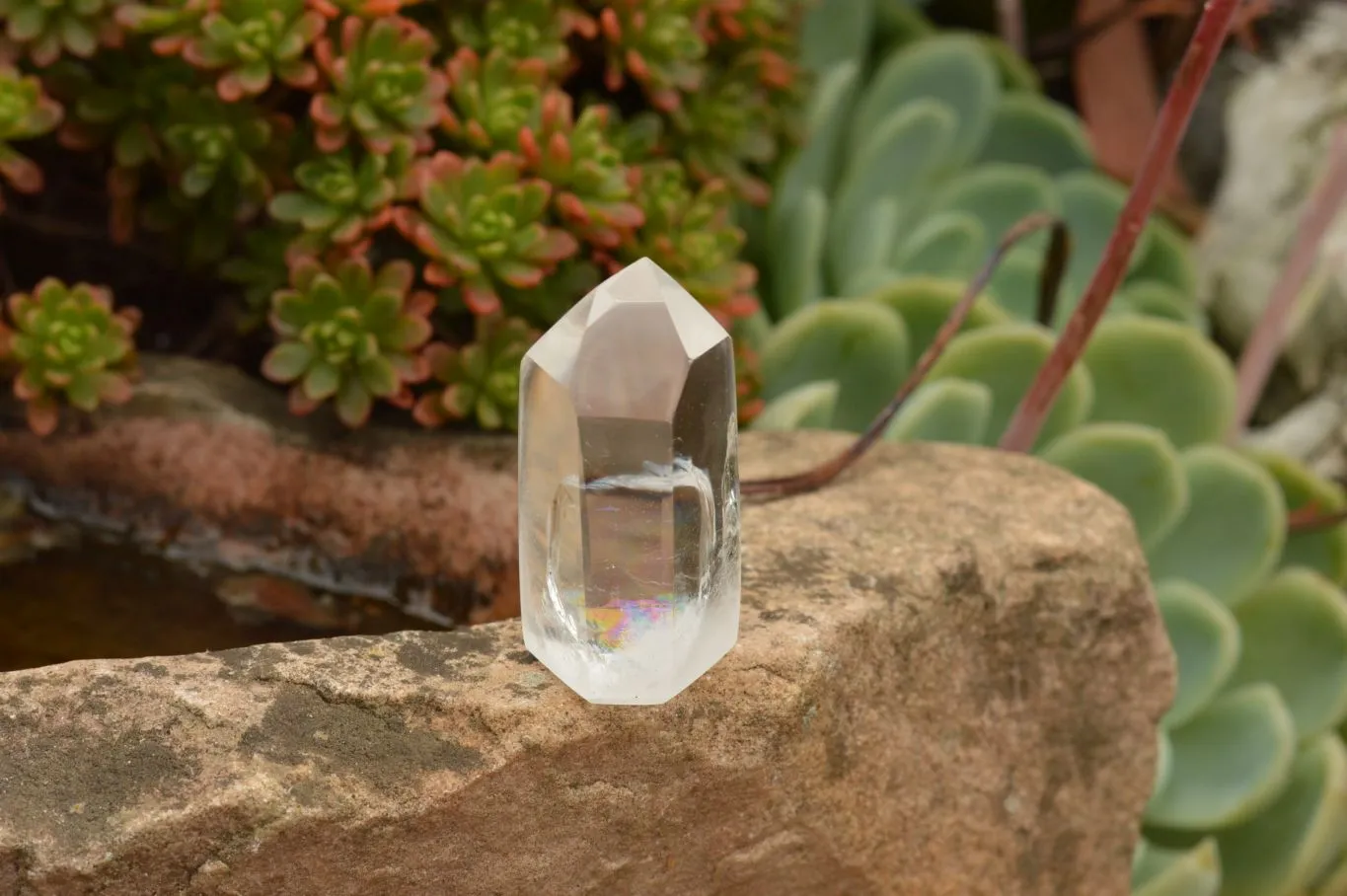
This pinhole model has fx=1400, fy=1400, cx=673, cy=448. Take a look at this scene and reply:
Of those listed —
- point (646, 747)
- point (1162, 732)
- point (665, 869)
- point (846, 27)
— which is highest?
point (846, 27)

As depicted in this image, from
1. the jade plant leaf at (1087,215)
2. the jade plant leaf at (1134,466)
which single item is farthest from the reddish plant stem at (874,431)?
the jade plant leaf at (1087,215)

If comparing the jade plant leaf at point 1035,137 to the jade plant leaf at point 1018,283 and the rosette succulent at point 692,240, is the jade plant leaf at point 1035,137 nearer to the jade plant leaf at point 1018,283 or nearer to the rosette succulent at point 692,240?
the jade plant leaf at point 1018,283

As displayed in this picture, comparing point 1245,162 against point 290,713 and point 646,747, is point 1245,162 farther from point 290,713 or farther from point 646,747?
point 290,713

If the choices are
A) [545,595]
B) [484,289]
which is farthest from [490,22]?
[545,595]

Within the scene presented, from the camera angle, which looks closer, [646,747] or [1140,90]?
[646,747]

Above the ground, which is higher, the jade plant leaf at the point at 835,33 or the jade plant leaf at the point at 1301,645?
the jade plant leaf at the point at 835,33

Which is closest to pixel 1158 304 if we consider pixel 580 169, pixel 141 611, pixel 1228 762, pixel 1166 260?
pixel 1166 260

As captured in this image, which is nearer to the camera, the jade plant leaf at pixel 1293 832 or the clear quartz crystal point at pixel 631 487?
the clear quartz crystal point at pixel 631 487
